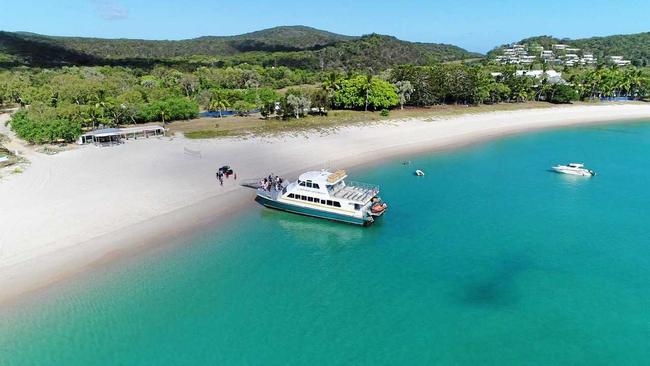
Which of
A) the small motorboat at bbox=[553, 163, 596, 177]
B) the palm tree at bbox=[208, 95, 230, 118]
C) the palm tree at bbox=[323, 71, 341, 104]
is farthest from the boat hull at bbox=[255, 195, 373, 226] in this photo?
the palm tree at bbox=[323, 71, 341, 104]

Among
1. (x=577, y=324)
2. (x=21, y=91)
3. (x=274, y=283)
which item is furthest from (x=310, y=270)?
(x=21, y=91)

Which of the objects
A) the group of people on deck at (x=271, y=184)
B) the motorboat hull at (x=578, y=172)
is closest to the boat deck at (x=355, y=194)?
the group of people on deck at (x=271, y=184)

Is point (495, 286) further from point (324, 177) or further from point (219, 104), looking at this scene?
point (219, 104)

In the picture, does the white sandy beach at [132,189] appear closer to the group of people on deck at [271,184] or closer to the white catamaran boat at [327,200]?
the group of people on deck at [271,184]

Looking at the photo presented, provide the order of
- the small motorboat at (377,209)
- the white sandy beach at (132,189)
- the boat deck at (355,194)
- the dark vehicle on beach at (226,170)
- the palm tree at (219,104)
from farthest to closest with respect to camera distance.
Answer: the palm tree at (219,104) → the dark vehicle on beach at (226,170) → the boat deck at (355,194) → the small motorboat at (377,209) → the white sandy beach at (132,189)

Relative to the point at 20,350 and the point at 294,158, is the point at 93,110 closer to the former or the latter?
the point at 294,158

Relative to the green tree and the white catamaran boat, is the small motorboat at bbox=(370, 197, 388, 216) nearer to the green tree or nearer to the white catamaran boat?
the white catamaran boat

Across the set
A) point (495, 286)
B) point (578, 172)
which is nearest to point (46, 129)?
point (495, 286)
